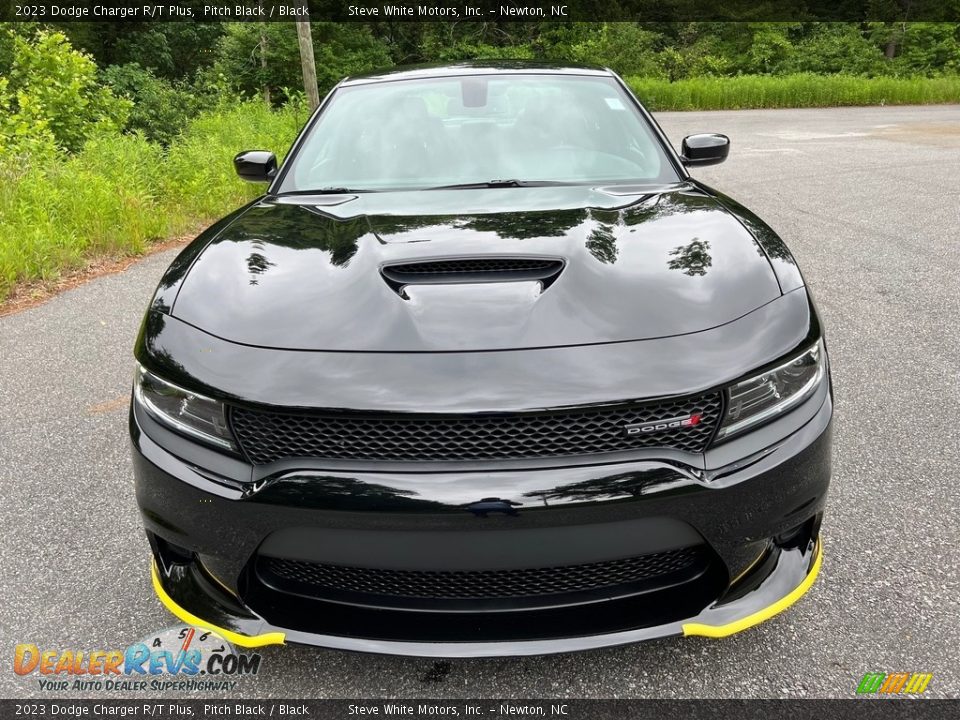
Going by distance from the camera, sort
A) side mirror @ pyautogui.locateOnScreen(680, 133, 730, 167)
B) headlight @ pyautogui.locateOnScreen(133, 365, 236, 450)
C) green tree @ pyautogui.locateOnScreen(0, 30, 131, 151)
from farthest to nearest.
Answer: green tree @ pyautogui.locateOnScreen(0, 30, 131, 151) < side mirror @ pyautogui.locateOnScreen(680, 133, 730, 167) < headlight @ pyautogui.locateOnScreen(133, 365, 236, 450)

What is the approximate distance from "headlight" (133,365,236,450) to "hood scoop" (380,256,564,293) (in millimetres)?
518

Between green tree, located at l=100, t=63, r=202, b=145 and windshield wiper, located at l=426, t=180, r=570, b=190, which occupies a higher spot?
windshield wiper, located at l=426, t=180, r=570, b=190

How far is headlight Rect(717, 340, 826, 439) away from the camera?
158 centimetres

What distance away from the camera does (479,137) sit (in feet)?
9.41

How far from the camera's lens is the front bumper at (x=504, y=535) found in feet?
4.89

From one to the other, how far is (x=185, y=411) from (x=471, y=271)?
2.50 feet

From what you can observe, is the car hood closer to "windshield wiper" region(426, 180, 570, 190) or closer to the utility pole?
"windshield wiper" region(426, 180, 570, 190)

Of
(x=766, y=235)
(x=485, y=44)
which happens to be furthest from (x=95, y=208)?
(x=485, y=44)

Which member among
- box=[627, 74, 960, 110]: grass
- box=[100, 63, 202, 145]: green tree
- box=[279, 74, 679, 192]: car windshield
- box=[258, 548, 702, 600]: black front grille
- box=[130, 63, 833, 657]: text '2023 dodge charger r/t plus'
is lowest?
box=[627, 74, 960, 110]: grass

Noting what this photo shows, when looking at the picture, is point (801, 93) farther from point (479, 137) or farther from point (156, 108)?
Result: point (479, 137)

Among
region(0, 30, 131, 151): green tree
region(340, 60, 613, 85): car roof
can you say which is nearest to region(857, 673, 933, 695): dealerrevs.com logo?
region(340, 60, 613, 85): car roof

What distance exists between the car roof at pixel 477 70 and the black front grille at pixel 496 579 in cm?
238

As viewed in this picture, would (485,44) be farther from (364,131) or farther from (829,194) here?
(364,131)

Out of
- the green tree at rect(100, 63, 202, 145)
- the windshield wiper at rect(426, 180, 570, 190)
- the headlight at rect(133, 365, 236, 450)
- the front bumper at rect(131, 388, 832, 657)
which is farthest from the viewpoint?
the green tree at rect(100, 63, 202, 145)
